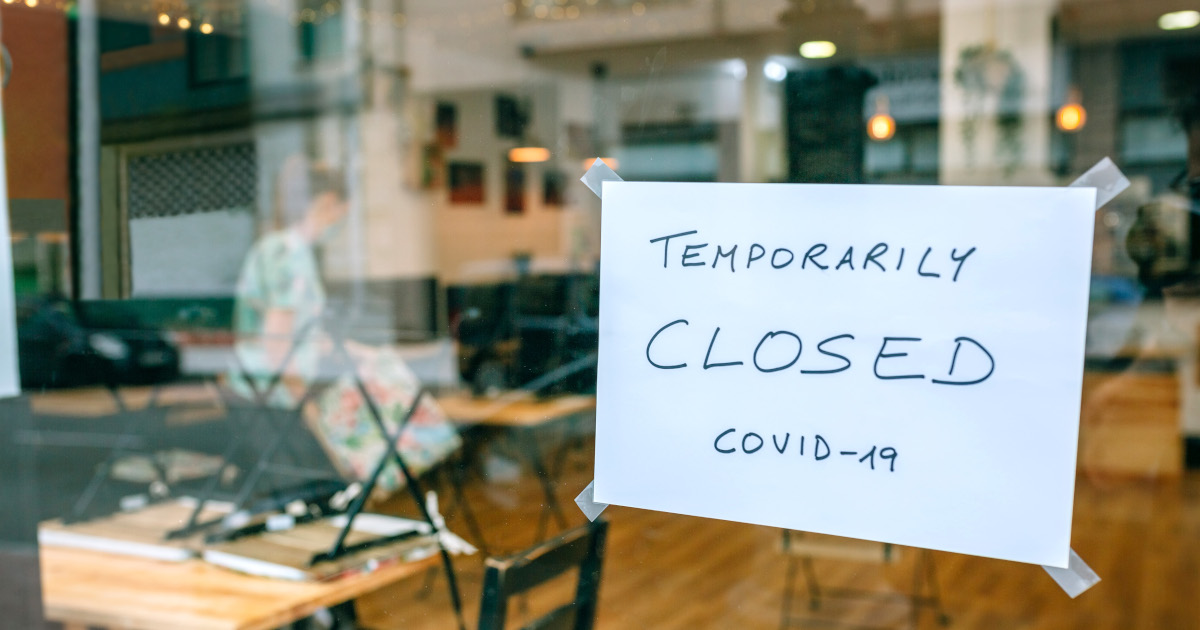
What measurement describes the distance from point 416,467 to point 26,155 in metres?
0.94

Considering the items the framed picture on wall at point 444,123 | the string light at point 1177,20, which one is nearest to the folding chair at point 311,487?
the string light at point 1177,20

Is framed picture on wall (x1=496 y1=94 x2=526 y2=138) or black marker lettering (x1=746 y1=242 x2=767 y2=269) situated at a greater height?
framed picture on wall (x1=496 y1=94 x2=526 y2=138)

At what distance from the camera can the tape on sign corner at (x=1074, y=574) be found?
0.68 meters

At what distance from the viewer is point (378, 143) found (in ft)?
25.0

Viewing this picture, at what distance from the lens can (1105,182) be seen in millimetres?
652

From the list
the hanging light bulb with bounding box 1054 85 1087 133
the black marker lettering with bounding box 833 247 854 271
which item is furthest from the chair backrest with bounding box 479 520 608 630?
the hanging light bulb with bounding box 1054 85 1087 133

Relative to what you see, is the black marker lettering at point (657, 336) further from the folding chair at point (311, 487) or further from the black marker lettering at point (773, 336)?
the folding chair at point (311, 487)

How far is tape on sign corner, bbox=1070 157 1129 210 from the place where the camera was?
0.65 metres

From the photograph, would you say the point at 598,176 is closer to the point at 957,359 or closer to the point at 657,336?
the point at 657,336

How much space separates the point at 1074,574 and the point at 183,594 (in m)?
1.31

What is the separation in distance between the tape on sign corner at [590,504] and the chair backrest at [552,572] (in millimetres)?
186

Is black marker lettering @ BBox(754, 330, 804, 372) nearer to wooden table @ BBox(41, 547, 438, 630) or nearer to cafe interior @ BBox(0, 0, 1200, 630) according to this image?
cafe interior @ BBox(0, 0, 1200, 630)

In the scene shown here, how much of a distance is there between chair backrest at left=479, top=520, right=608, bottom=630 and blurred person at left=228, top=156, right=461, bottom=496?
2.81 feet

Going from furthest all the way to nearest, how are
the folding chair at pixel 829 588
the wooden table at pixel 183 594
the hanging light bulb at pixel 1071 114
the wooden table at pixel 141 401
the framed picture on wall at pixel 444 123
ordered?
the framed picture on wall at pixel 444 123, the hanging light bulb at pixel 1071 114, the wooden table at pixel 141 401, the folding chair at pixel 829 588, the wooden table at pixel 183 594
